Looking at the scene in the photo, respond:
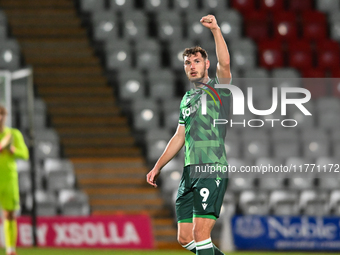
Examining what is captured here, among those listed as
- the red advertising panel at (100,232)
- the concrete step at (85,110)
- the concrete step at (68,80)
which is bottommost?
the red advertising panel at (100,232)

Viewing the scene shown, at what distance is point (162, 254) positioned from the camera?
7715 millimetres

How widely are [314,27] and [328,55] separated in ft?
2.20

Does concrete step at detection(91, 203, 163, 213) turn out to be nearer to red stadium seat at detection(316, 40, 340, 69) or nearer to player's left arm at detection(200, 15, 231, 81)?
red stadium seat at detection(316, 40, 340, 69)

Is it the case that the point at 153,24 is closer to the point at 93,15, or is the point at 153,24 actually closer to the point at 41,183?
the point at 93,15

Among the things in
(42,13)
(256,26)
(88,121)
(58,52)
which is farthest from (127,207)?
(42,13)

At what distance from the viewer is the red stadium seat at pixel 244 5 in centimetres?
1132

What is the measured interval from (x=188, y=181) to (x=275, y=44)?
7.13 metres

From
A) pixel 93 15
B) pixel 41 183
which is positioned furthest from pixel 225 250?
pixel 93 15

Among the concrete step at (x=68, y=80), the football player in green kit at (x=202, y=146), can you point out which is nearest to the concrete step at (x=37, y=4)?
the concrete step at (x=68, y=80)

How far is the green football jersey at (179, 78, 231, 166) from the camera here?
3.97m

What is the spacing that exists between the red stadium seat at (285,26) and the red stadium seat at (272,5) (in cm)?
18

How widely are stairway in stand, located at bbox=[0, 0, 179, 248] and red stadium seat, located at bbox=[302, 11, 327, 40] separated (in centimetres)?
360

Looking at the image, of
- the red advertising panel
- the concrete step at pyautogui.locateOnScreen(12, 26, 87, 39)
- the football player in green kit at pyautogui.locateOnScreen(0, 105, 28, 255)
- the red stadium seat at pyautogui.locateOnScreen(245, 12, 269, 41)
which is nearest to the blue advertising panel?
the red advertising panel

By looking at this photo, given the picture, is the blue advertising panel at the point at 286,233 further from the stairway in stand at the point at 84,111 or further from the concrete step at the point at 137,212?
the concrete step at the point at 137,212
